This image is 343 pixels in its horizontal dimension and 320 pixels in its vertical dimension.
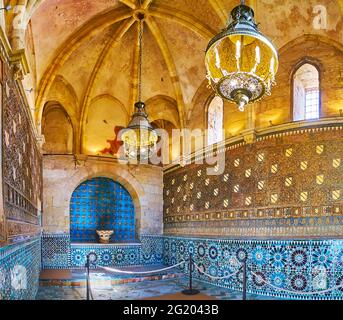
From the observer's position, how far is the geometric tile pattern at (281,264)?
8414mm

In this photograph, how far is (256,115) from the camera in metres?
10.6

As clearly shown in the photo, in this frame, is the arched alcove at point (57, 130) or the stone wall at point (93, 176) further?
the arched alcove at point (57, 130)

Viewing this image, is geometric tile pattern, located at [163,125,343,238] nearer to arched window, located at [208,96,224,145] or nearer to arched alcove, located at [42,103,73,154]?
arched window, located at [208,96,224,145]

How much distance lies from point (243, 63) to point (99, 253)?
10008mm

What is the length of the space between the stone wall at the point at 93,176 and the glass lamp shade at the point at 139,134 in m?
3.84

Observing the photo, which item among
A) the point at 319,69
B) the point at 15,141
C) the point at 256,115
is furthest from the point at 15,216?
the point at 319,69

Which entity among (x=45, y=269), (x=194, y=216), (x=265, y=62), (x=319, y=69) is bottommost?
(x=45, y=269)

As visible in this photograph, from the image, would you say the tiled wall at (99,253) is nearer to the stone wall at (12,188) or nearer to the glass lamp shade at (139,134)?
the glass lamp shade at (139,134)

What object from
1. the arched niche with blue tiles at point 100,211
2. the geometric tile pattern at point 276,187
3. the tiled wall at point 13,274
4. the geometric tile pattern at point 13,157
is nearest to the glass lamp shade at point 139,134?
the geometric tile pattern at point 276,187

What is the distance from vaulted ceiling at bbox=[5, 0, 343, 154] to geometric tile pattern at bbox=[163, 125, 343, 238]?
2.66m

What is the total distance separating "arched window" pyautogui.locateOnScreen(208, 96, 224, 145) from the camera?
41.5 feet

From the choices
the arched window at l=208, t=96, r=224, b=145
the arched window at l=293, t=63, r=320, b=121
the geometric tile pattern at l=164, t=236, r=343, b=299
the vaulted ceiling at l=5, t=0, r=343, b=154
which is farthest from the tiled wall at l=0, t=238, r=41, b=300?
the arched window at l=208, t=96, r=224, b=145

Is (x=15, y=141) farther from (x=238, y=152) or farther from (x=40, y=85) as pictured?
(x=238, y=152)

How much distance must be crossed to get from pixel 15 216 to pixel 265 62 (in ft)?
15.3
